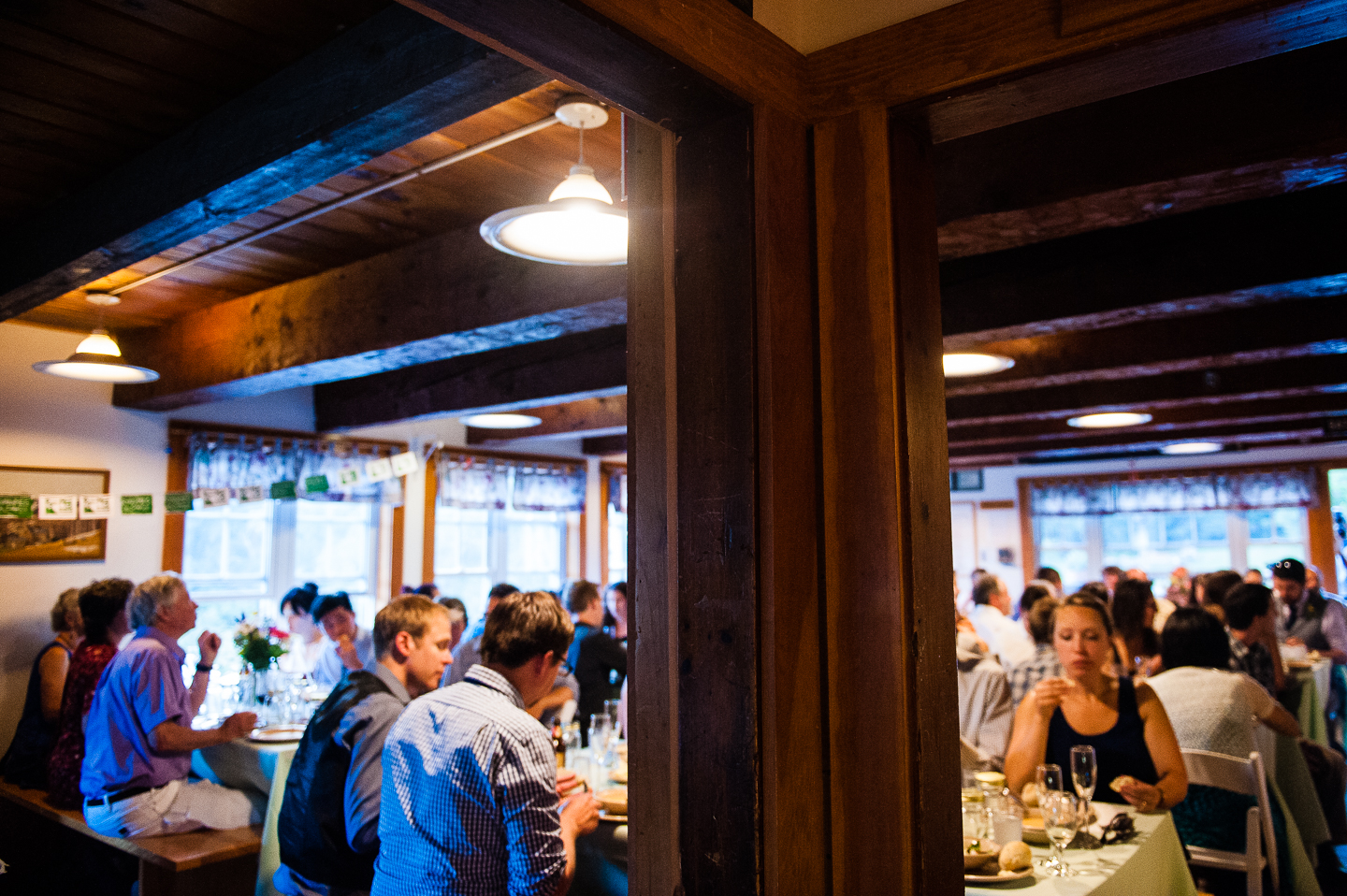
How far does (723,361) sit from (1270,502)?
34.7ft

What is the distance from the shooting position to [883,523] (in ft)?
4.17

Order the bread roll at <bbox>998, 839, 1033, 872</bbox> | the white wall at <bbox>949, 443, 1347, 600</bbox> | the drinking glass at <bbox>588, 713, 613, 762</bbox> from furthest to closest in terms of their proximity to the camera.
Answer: the white wall at <bbox>949, 443, 1347, 600</bbox>, the drinking glass at <bbox>588, 713, 613, 762</bbox>, the bread roll at <bbox>998, 839, 1033, 872</bbox>

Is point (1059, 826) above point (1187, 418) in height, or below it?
below

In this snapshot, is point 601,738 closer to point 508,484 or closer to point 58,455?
point 58,455

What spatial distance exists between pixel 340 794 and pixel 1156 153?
271 cm

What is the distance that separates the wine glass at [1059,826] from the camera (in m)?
2.09

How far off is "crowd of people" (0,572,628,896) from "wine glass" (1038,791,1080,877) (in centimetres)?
116

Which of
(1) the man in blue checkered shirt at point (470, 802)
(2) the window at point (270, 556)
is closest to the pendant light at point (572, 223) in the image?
(1) the man in blue checkered shirt at point (470, 802)

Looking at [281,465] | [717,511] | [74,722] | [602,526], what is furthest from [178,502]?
[717,511]

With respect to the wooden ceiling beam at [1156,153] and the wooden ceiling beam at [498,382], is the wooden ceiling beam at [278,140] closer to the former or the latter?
the wooden ceiling beam at [1156,153]

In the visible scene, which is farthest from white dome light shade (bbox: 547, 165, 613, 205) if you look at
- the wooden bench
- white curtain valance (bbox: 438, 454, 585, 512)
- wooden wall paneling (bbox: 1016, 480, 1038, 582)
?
wooden wall paneling (bbox: 1016, 480, 1038, 582)

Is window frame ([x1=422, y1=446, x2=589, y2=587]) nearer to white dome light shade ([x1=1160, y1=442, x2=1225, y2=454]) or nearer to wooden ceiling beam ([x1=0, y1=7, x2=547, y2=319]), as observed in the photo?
wooden ceiling beam ([x1=0, y1=7, x2=547, y2=319])

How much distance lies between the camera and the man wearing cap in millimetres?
6262

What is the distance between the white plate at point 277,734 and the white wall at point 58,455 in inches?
87.6
